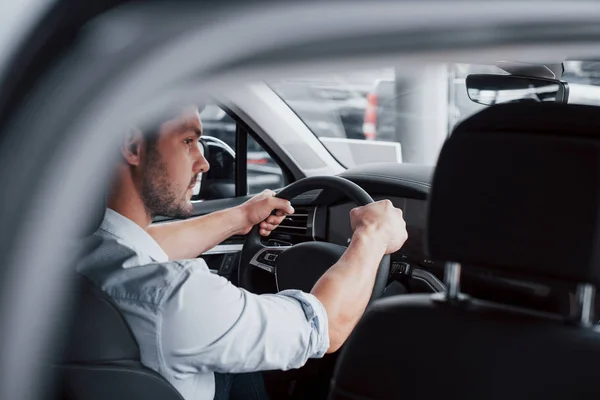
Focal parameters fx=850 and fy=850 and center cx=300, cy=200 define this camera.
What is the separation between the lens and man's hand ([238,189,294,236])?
2176 mm

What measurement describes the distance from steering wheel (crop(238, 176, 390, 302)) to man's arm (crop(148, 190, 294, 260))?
0.06 m

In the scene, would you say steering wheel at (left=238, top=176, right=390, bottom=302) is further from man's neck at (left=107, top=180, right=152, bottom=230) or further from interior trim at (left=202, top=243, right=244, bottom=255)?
man's neck at (left=107, top=180, right=152, bottom=230)

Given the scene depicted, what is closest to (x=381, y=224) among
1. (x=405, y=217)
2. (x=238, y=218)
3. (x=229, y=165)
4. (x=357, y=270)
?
(x=357, y=270)

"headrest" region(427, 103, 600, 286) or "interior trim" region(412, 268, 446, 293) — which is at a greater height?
"headrest" region(427, 103, 600, 286)

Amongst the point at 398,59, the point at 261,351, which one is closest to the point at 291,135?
the point at 261,351

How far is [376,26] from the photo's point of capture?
54cm

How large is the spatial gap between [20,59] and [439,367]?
772 millimetres

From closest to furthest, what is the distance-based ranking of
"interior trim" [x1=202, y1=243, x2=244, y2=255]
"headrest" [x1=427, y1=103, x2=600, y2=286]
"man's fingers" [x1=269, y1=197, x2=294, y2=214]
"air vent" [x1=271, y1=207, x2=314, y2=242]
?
"headrest" [x1=427, y1=103, x2=600, y2=286] → "man's fingers" [x1=269, y1=197, x2=294, y2=214] → "air vent" [x1=271, y1=207, x2=314, y2=242] → "interior trim" [x1=202, y1=243, x2=244, y2=255]

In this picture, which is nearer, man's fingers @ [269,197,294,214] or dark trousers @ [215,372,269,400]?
dark trousers @ [215,372,269,400]

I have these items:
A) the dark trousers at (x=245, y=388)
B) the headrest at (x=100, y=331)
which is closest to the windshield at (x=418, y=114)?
the dark trousers at (x=245, y=388)

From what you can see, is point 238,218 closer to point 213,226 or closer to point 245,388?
point 213,226

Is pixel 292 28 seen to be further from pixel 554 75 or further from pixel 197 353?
pixel 554 75

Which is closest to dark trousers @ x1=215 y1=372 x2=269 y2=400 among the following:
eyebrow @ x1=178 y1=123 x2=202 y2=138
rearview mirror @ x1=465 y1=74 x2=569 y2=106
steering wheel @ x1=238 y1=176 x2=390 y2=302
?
steering wheel @ x1=238 y1=176 x2=390 y2=302

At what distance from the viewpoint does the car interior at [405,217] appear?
0.52m
